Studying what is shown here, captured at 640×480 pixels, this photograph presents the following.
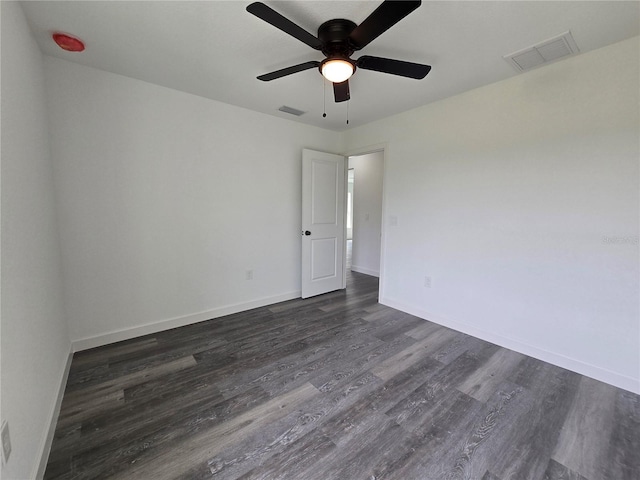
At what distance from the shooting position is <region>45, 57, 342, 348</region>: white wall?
230cm

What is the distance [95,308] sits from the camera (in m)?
2.44

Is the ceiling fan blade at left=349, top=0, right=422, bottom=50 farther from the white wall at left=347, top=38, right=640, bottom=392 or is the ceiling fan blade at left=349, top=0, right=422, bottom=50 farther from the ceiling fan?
the white wall at left=347, top=38, right=640, bottom=392

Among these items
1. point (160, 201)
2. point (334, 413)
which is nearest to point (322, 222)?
point (160, 201)

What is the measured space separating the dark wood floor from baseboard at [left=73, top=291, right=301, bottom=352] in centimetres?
9

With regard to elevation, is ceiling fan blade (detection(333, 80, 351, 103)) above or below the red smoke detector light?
below

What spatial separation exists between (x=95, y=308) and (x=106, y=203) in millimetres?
980

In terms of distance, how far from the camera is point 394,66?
174 cm

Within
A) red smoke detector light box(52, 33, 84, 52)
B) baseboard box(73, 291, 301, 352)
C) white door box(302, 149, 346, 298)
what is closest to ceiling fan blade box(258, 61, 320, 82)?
red smoke detector light box(52, 33, 84, 52)

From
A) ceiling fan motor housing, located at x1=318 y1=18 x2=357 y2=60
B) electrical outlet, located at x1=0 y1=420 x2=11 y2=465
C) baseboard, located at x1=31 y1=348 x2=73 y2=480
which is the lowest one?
baseboard, located at x1=31 y1=348 x2=73 y2=480

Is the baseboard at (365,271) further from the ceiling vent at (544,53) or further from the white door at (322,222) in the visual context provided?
the ceiling vent at (544,53)

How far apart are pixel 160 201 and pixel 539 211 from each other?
3.61m

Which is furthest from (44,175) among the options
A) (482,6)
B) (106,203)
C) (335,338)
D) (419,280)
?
(419,280)

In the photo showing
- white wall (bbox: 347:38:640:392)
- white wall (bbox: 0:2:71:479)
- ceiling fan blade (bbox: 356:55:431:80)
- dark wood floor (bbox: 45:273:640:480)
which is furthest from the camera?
white wall (bbox: 347:38:640:392)

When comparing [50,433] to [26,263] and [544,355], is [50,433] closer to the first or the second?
[26,263]
